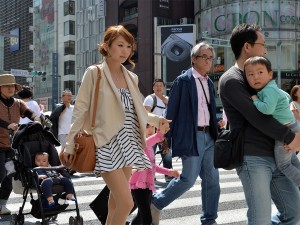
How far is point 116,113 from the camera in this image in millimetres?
3621

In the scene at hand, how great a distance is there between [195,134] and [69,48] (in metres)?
72.8

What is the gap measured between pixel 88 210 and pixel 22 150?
54.7 inches

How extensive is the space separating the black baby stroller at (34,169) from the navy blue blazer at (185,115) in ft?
4.14

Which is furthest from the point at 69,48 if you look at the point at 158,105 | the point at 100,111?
the point at 100,111

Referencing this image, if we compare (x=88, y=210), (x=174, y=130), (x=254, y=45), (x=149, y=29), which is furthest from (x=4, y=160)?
(x=149, y=29)

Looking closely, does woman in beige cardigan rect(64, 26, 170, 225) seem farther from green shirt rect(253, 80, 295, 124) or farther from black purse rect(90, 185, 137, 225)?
green shirt rect(253, 80, 295, 124)

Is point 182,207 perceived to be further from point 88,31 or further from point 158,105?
point 88,31

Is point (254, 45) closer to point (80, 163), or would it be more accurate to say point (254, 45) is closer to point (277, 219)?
point (277, 219)

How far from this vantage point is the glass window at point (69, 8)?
7538cm

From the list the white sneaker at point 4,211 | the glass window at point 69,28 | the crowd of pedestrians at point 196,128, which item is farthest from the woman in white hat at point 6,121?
the glass window at point 69,28

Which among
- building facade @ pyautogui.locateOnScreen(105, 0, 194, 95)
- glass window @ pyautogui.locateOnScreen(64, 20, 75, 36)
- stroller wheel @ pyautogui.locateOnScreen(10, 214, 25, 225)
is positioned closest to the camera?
stroller wheel @ pyautogui.locateOnScreen(10, 214, 25, 225)

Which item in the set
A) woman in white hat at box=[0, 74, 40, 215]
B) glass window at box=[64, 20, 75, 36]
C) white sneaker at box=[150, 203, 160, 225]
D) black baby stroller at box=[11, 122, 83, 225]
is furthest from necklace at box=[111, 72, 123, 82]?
glass window at box=[64, 20, 75, 36]

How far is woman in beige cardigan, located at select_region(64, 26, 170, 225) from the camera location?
11.6 ft

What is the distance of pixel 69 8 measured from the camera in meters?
75.4
